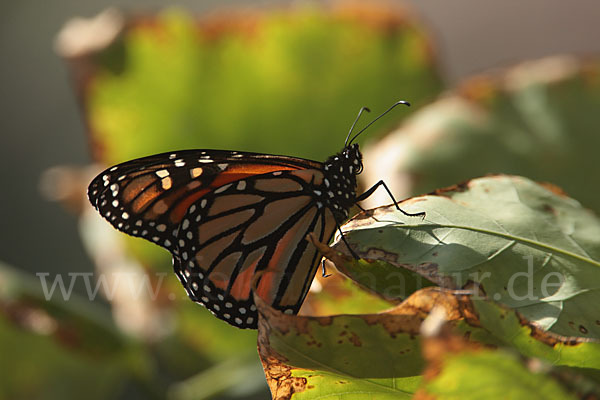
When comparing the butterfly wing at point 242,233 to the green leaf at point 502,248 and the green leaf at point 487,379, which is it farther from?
the green leaf at point 487,379

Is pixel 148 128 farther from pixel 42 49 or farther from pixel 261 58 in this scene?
pixel 42 49

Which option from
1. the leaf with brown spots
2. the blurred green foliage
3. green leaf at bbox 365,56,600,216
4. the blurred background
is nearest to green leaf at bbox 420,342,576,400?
the leaf with brown spots

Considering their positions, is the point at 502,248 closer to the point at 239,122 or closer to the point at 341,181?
the point at 341,181

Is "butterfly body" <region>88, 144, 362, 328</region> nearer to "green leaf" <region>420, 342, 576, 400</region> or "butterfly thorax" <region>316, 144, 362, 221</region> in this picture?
"butterfly thorax" <region>316, 144, 362, 221</region>

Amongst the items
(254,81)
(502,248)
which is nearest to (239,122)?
(254,81)

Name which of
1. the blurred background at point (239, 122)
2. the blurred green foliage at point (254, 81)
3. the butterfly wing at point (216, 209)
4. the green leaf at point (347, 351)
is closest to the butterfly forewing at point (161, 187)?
the butterfly wing at point (216, 209)

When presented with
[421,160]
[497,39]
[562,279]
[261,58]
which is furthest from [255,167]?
[497,39]
